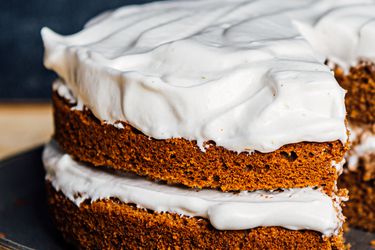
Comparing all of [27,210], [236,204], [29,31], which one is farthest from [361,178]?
[29,31]

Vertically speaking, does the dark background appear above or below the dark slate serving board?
below

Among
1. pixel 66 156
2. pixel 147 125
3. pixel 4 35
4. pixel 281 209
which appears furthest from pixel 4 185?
pixel 4 35

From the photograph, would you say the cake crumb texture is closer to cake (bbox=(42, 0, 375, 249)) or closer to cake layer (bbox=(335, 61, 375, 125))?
cake layer (bbox=(335, 61, 375, 125))

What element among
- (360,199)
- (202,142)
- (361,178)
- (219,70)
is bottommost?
(360,199)

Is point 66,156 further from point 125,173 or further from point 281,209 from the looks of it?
point 281,209

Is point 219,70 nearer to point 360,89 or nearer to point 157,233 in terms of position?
point 157,233

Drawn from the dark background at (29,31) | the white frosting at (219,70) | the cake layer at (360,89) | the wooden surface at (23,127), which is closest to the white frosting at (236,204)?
the white frosting at (219,70)

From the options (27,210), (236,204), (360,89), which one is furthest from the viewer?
(27,210)

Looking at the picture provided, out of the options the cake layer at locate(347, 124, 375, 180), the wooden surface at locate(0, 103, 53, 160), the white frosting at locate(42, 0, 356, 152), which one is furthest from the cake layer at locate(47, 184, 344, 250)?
the wooden surface at locate(0, 103, 53, 160)
